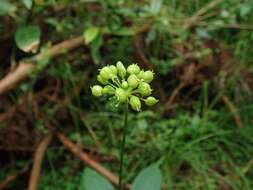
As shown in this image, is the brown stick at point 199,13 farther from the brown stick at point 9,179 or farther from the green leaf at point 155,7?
the brown stick at point 9,179

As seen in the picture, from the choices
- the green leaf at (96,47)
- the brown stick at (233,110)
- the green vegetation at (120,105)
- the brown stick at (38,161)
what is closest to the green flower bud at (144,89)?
the green vegetation at (120,105)

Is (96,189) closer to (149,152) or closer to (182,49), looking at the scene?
(149,152)

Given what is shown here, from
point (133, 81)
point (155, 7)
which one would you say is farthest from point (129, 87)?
point (155, 7)

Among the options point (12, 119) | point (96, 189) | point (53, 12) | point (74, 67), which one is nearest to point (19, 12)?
point (53, 12)

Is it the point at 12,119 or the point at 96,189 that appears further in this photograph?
the point at 12,119

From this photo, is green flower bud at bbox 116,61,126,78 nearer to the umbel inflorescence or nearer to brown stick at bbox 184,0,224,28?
the umbel inflorescence
